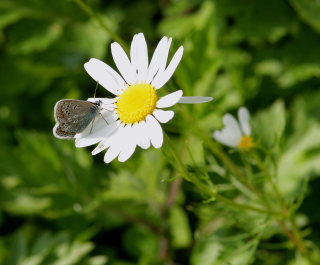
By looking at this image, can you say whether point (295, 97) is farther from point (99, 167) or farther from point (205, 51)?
point (99, 167)

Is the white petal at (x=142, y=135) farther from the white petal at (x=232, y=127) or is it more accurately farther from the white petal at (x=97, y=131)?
the white petal at (x=232, y=127)

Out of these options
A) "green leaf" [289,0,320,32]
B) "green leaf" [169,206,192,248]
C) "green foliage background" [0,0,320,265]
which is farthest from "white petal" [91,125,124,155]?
"green leaf" [289,0,320,32]

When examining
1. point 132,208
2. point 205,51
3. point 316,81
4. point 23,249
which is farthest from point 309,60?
point 23,249

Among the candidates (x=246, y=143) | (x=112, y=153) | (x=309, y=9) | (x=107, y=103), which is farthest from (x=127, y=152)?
(x=309, y=9)

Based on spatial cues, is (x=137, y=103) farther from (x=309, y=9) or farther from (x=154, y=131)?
(x=309, y=9)

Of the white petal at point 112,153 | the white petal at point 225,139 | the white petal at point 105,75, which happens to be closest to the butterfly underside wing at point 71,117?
the white petal at point 105,75

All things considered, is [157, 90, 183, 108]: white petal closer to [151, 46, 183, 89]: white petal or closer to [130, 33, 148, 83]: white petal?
[151, 46, 183, 89]: white petal

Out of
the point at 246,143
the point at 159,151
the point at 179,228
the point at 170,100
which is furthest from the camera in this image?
the point at 179,228
